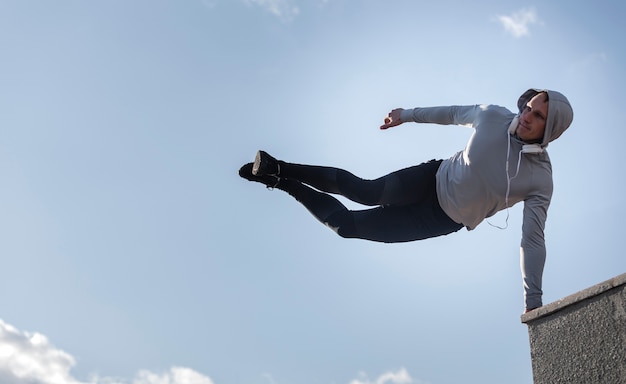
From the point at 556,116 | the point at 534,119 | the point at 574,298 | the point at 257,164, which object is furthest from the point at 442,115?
the point at 574,298

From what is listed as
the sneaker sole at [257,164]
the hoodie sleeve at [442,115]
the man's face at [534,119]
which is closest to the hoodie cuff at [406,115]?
the hoodie sleeve at [442,115]

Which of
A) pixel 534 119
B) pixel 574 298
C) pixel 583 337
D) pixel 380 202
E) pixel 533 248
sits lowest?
pixel 583 337

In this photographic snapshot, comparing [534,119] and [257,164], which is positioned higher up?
[534,119]

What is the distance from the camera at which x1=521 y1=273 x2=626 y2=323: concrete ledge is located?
323 centimetres

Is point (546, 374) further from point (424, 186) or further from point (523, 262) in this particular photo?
point (424, 186)

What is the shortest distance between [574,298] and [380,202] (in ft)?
4.95

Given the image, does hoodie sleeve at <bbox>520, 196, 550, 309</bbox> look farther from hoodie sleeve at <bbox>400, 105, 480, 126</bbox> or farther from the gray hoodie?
hoodie sleeve at <bbox>400, 105, 480, 126</bbox>

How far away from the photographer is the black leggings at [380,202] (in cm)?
457

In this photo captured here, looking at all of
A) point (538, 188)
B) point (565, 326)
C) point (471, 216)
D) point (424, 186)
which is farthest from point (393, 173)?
point (565, 326)

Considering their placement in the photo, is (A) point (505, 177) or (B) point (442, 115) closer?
(A) point (505, 177)

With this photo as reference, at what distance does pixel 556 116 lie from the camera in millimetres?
4090

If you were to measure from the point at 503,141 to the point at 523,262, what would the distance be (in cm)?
78

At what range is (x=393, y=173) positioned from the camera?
4652 mm

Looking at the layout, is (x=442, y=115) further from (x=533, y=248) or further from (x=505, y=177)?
(x=533, y=248)
